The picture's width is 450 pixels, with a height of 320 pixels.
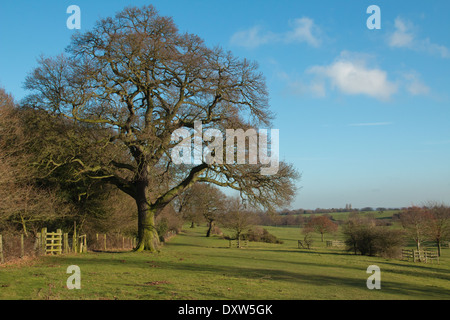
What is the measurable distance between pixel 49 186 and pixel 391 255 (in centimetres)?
3221

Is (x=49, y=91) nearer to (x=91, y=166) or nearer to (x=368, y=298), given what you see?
(x=91, y=166)

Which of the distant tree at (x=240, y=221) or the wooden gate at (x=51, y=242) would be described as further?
the distant tree at (x=240, y=221)

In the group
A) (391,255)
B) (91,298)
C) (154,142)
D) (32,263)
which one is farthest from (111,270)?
(391,255)

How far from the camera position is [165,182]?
2533 cm

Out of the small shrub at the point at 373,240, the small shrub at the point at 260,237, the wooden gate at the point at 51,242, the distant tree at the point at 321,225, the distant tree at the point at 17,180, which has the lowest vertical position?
the small shrub at the point at 260,237

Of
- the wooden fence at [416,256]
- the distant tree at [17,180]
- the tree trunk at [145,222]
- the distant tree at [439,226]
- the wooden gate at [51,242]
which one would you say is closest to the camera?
the distant tree at [17,180]

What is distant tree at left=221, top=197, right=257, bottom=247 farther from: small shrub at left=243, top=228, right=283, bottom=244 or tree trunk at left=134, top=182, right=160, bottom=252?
tree trunk at left=134, top=182, right=160, bottom=252

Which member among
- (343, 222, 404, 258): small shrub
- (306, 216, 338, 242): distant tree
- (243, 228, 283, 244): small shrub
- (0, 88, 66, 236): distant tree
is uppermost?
(0, 88, 66, 236): distant tree

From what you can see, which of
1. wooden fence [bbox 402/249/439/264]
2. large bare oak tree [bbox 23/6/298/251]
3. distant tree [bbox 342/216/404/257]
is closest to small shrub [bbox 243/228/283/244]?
distant tree [bbox 342/216/404/257]

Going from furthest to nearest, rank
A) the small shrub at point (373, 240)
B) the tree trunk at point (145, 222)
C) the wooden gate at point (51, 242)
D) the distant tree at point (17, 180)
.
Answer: the small shrub at point (373, 240) < the tree trunk at point (145, 222) < the wooden gate at point (51, 242) < the distant tree at point (17, 180)

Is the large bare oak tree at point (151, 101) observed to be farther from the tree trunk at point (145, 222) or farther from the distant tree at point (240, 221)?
the distant tree at point (240, 221)

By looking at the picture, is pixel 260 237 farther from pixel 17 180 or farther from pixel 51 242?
pixel 17 180

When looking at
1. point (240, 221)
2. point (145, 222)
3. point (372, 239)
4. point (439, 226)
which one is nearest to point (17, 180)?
point (145, 222)

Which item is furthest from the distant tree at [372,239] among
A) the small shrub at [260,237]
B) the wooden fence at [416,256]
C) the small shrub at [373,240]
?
the small shrub at [260,237]
